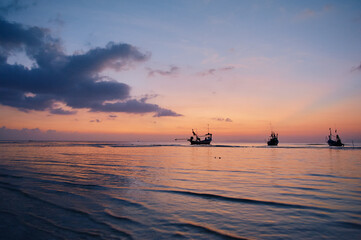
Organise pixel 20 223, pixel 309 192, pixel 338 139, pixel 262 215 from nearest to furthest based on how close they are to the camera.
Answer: pixel 20 223, pixel 262 215, pixel 309 192, pixel 338 139

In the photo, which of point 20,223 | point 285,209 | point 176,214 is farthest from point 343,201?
point 20,223

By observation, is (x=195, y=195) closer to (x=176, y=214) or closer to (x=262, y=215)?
(x=176, y=214)

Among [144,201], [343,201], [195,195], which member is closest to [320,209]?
[343,201]

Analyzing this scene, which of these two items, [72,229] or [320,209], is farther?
[320,209]

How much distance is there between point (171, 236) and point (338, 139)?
13327cm

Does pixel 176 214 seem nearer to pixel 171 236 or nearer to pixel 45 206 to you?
pixel 171 236

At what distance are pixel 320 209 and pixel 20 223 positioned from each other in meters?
12.7

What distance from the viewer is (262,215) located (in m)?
9.20

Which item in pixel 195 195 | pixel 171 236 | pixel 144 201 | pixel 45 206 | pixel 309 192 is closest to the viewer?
pixel 171 236

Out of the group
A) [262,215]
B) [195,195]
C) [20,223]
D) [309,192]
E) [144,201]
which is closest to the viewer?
[20,223]

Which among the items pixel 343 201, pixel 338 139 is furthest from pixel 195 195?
pixel 338 139

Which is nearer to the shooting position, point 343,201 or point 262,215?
point 262,215

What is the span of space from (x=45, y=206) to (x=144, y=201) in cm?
457

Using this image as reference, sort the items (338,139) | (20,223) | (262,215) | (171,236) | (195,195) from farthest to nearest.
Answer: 1. (338,139)
2. (195,195)
3. (262,215)
4. (20,223)
5. (171,236)
